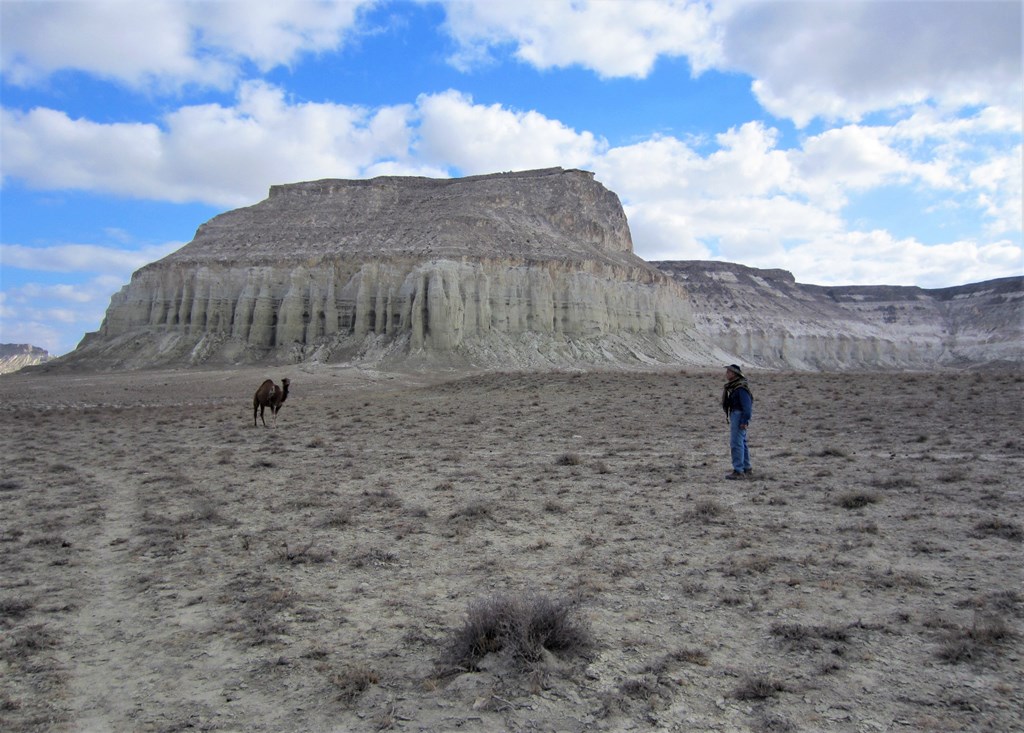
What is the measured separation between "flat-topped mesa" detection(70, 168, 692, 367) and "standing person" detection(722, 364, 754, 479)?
1863 inches

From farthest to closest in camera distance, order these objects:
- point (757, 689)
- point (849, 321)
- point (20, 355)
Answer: point (20, 355) → point (849, 321) → point (757, 689)

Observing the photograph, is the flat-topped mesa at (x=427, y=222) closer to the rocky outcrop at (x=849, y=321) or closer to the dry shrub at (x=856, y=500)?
the rocky outcrop at (x=849, y=321)

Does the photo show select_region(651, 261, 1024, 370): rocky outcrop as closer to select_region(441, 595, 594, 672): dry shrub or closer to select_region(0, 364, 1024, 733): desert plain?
select_region(0, 364, 1024, 733): desert plain

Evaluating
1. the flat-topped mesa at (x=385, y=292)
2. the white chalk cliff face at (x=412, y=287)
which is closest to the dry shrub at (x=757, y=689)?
the white chalk cliff face at (x=412, y=287)

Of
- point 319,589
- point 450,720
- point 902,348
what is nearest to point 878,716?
point 450,720

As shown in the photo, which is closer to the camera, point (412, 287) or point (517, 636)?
point (517, 636)

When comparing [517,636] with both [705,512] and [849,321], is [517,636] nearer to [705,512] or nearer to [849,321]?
[705,512]

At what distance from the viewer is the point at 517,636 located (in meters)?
4.63

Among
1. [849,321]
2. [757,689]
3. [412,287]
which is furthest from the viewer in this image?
[849,321]

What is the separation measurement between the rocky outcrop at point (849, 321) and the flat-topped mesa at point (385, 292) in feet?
104

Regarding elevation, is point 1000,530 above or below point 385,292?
below

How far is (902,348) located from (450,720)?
126006mm

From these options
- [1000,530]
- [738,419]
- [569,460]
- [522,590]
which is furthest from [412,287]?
[522,590]

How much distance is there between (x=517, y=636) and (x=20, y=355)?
208608 millimetres
